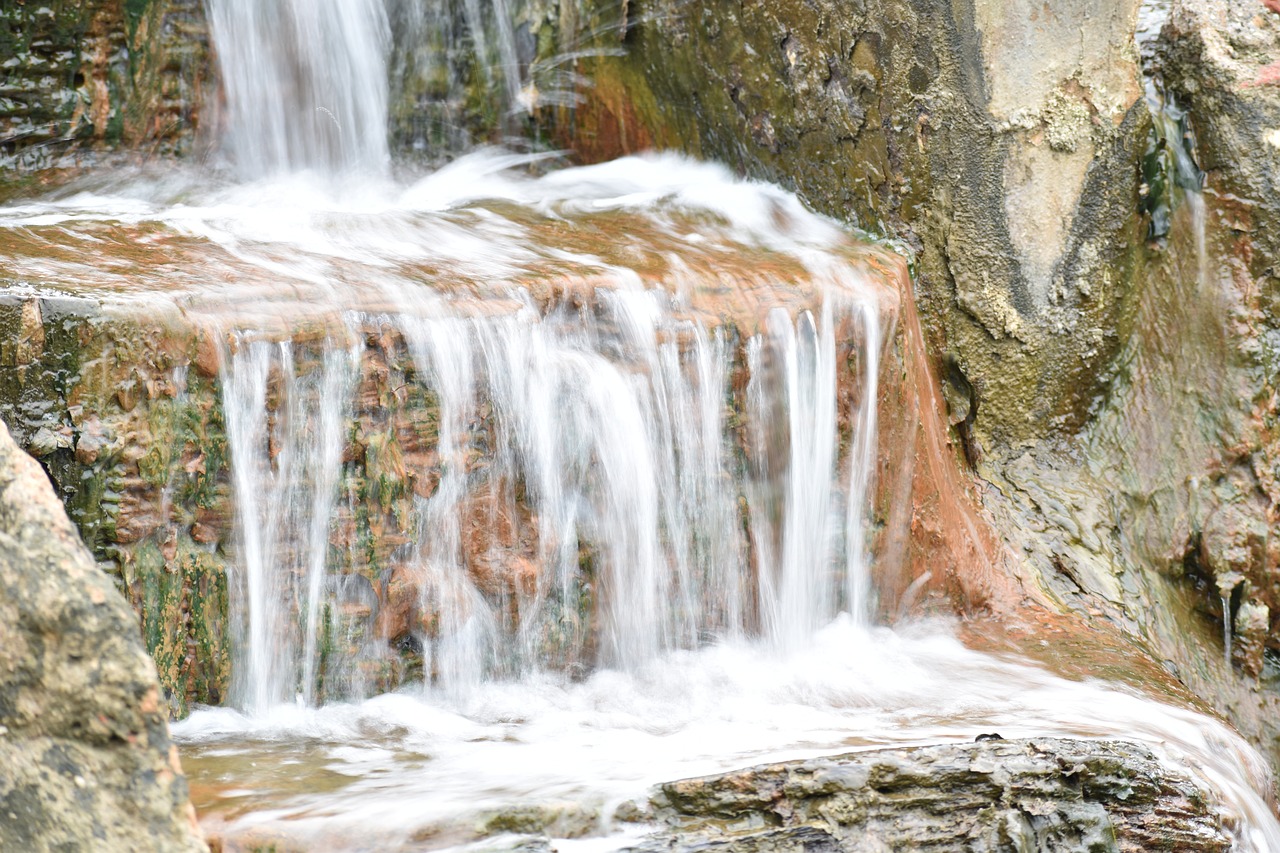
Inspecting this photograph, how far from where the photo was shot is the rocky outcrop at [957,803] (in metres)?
2.60

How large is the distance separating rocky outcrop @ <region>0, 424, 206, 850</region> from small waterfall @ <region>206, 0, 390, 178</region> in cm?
311

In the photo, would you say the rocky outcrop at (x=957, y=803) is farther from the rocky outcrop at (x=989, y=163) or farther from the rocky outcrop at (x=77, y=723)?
the rocky outcrop at (x=989, y=163)

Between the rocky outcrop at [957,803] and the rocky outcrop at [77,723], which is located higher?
the rocky outcrop at [77,723]

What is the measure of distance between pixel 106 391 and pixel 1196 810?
2672mm

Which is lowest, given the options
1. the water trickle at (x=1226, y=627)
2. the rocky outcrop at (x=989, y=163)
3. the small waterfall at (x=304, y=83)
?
the water trickle at (x=1226, y=627)

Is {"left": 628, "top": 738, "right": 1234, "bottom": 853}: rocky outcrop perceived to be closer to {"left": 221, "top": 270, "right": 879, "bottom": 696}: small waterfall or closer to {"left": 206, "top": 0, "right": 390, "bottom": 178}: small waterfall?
{"left": 221, "top": 270, "right": 879, "bottom": 696}: small waterfall

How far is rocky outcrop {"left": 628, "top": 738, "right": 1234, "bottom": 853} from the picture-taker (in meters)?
2.60

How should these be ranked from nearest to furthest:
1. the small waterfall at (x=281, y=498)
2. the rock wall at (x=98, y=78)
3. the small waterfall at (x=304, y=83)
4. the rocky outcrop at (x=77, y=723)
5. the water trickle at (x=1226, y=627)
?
the rocky outcrop at (x=77, y=723), the small waterfall at (x=281, y=498), the water trickle at (x=1226, y=627), the rock wall at (x=98, y=78), the small waterfall at (x=304, y=83)

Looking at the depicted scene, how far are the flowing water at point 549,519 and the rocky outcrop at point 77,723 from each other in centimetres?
45

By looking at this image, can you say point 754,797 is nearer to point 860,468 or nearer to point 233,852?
point 233,852

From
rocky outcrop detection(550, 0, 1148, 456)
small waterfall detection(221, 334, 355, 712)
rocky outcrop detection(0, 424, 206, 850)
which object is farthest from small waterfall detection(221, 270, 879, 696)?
rocky outcrop detection(0, 424, 206, 850)

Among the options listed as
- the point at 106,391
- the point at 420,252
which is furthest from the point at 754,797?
the point at 420,252

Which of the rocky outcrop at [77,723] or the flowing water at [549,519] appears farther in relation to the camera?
the flowing water at [549,519]

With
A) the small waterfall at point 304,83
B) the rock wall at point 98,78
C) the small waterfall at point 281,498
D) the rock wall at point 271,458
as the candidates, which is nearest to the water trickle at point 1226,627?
the rock wall at point 271,458
